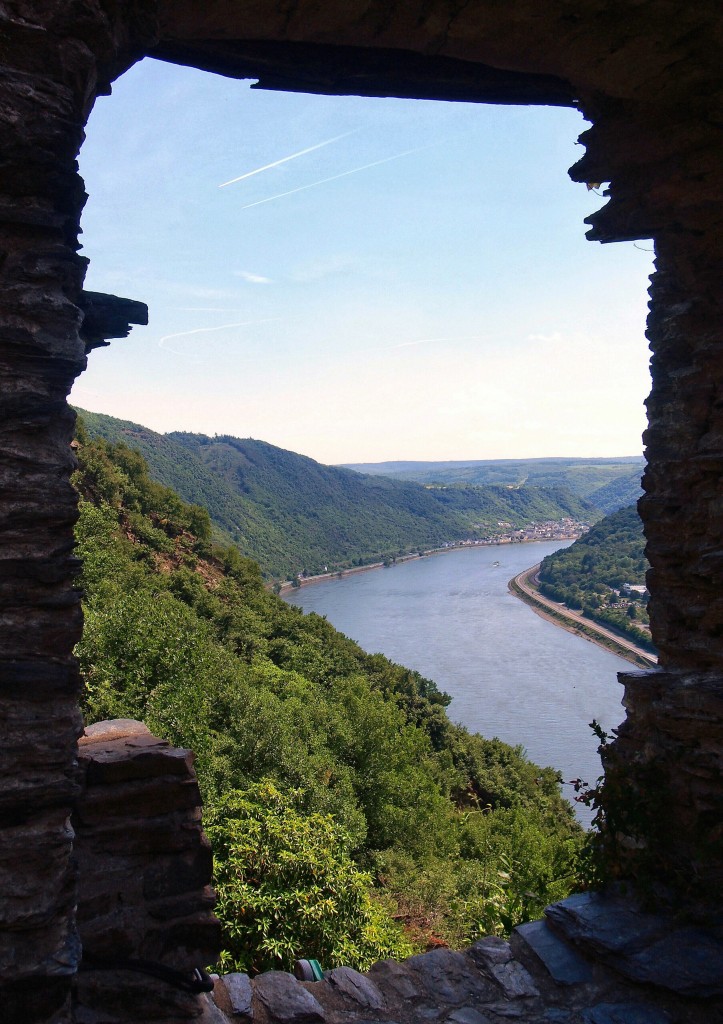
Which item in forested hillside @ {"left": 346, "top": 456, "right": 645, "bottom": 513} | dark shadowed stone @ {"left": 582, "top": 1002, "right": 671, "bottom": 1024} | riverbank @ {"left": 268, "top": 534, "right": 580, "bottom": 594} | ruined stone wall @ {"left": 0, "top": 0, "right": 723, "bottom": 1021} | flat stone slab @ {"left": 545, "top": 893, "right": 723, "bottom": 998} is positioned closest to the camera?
ruined stone wall @ {"left": 0, "top": 0, "right": 723, "bottom": 1021}

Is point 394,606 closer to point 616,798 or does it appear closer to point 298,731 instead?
point 298,731

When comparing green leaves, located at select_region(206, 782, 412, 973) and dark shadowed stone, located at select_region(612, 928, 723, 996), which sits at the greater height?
dark shadowed stone, located at select_region(612, 928, 723, 996)

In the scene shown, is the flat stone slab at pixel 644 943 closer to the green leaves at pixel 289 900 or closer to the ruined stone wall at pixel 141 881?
the ruined stone wall at pixel 141 881

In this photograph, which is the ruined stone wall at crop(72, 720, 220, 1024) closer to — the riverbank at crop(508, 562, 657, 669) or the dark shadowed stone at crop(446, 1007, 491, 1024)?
the dark shadowed stone at crop(446, 1007, 491, 1024)

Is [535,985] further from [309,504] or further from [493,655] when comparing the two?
[309,504]

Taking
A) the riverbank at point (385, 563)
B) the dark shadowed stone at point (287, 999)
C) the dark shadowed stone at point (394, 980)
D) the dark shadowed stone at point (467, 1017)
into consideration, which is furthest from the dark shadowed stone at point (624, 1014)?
the riverbank at point (385, 563)

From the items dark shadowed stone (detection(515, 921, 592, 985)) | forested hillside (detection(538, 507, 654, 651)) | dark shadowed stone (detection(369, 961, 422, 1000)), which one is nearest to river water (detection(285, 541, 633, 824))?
forested hillside (detection(538, 507, 654, 651))

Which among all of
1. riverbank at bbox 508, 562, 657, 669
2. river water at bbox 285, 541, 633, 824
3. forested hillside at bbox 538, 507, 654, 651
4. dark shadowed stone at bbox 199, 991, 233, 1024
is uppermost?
dark shadowed stone at bbox 199, 991, 233, 1024
